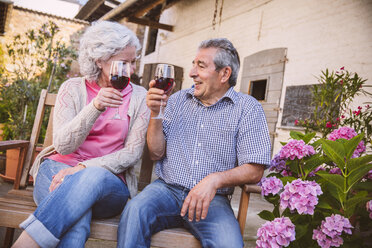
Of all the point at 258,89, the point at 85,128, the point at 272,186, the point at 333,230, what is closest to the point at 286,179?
the point at 272,186

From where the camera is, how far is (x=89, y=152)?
6.10 ft

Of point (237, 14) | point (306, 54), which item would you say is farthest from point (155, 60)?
point (306, 54)

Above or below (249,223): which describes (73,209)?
above

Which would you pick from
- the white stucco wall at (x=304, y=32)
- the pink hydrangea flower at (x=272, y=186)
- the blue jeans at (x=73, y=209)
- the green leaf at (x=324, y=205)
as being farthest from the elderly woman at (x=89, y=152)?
the white stucco wall at (x=304, y=32)

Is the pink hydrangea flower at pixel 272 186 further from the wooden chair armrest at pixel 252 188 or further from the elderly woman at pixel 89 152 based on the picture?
the elderly woman at pixel 89 152

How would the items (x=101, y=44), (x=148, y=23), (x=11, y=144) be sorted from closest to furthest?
(x=11, y=144), (x=101, y=44), (x=148, y=23)

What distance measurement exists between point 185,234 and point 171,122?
0.70m

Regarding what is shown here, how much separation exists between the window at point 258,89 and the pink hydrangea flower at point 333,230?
5042mm

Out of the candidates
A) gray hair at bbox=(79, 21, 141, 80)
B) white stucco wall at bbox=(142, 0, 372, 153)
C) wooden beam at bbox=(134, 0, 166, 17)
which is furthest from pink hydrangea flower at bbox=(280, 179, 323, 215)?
wooden beam at bbox=(134, 0, 166, 17)

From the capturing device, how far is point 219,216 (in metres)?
1.61

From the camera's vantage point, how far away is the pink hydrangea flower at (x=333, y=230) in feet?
4.34

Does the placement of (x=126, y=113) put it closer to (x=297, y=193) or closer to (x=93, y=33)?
(x=93, y=33)

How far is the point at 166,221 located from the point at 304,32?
4391mm

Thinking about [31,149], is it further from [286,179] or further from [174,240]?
[286,179]
